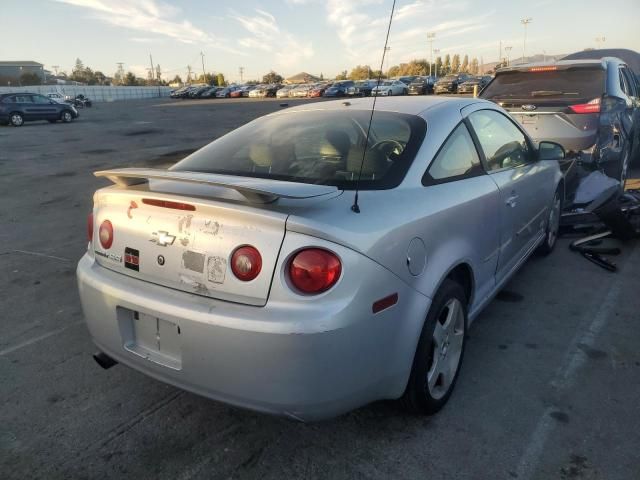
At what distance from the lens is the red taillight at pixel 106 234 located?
2.44 metres

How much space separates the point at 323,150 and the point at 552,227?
118 inches

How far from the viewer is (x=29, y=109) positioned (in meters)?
24.3

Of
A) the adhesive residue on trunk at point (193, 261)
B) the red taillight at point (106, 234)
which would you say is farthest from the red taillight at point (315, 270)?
the red taillight at point (106, 234)

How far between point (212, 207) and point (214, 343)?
55 centimetres

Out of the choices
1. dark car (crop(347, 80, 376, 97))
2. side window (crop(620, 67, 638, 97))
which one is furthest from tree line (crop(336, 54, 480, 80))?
side window (crop(620, 67, 638, 97))

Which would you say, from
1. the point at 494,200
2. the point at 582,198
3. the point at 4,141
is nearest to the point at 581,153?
the point at 582,198

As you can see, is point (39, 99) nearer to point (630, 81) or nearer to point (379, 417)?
point (630, 81)

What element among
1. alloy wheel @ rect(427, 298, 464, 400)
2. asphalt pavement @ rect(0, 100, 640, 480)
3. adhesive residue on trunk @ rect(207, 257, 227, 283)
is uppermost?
adhesive residue on trunk @ rect(207, 257, 227, 283)

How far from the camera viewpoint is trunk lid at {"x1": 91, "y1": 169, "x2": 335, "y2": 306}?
1.97 meters

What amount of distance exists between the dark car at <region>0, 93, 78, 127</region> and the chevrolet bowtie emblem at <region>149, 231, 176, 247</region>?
2610 cm

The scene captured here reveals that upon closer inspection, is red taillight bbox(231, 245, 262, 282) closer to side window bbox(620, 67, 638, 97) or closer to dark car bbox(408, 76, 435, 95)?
side window bbox(620, 67, 638, 97)

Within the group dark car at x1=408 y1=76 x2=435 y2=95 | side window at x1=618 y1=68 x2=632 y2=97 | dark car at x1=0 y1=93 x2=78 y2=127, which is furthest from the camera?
dark car at x1=408 y1=76 x2=435 y2=95

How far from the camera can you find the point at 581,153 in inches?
239

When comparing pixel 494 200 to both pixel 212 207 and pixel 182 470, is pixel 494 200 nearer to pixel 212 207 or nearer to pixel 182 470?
pixel 212 207
